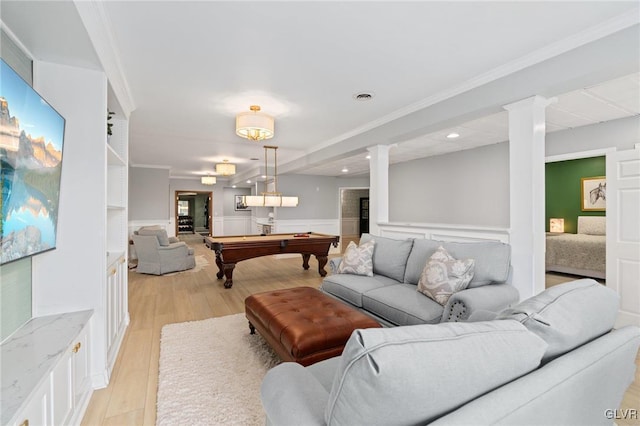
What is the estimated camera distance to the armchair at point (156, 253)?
5.68 m

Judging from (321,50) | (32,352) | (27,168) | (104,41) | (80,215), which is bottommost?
(32,352)

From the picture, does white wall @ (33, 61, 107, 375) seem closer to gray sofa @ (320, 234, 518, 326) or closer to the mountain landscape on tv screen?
the mountain landscape on tv screen

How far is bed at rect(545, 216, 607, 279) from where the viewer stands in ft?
17.4

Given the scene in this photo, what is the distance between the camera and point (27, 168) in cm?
154

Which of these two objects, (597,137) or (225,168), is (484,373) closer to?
(597,137)

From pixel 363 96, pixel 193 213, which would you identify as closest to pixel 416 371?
pixel 363 96

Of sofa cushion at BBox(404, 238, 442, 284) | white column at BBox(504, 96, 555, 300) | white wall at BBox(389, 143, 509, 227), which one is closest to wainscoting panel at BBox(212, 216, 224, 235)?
white wall at BBox(389, 143, 509, 227)

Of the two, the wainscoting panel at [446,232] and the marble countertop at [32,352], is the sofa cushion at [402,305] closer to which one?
the wainscoting panel at [446,232]

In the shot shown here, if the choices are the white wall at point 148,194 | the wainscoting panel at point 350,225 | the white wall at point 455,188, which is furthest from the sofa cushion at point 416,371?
the wainscoting panel at point 350,225

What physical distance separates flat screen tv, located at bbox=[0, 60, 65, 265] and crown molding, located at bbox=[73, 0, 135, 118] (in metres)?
0.49

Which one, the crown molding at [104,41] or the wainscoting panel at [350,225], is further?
the wainscoting panel at [350,225]

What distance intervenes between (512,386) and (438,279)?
181cm

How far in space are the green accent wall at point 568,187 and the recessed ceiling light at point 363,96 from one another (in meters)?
5.71

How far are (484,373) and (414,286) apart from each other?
2268 mm
